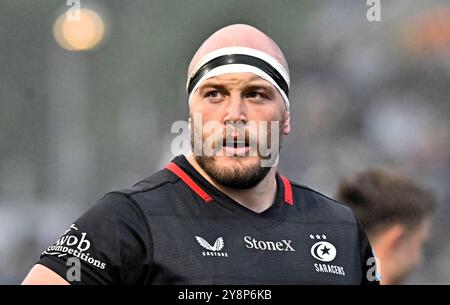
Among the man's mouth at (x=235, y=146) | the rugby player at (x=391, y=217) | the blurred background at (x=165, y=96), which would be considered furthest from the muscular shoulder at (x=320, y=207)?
the blurred background at (x=165, y=96)

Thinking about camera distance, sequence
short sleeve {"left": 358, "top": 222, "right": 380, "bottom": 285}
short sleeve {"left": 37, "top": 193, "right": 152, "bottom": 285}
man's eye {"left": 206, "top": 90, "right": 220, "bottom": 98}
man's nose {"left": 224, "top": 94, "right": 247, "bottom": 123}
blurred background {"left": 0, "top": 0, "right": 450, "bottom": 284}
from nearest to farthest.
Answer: short sleeve {"left": 37, "top": 193, "right": 152, "bottom": 285}
man's nose {"left": 224, "top": 94, "right": 247, "bottom": 123}
man's eye {"left": 206, "top": 90, "right": 220, "bottom": 98}
short sleeve {"left": 358, "top": 222, "right": 380, "bottom": 285}
blurred background {"left": 0, "top": 0, "right": 450, "bottom": 284}

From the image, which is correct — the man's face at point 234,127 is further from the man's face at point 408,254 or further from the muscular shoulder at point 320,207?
the man's face at point 408,254

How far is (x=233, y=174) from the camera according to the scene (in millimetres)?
3236

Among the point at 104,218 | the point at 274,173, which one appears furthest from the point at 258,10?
the point at 104,218

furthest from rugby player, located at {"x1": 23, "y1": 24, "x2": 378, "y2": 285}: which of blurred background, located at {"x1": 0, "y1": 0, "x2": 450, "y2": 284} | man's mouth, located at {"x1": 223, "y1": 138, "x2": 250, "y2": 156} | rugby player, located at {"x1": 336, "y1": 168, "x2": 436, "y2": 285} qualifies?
blurred background, located at {"x1": 0, "y1": 0, "x2": 450, "y2": 284}

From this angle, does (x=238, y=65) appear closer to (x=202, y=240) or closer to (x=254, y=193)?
(x=254, y=193)

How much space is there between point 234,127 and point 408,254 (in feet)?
10.6

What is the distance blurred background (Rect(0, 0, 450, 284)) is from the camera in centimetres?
758

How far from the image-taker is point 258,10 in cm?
896

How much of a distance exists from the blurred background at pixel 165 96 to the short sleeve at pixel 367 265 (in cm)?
337

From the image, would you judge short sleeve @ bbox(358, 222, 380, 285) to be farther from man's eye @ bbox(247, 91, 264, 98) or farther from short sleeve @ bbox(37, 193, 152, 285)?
short sleeve @ bbox(37, 193, 152, 285)

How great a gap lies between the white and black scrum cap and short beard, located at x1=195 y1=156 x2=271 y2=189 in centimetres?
31

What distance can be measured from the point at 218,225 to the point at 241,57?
25.8 inches
